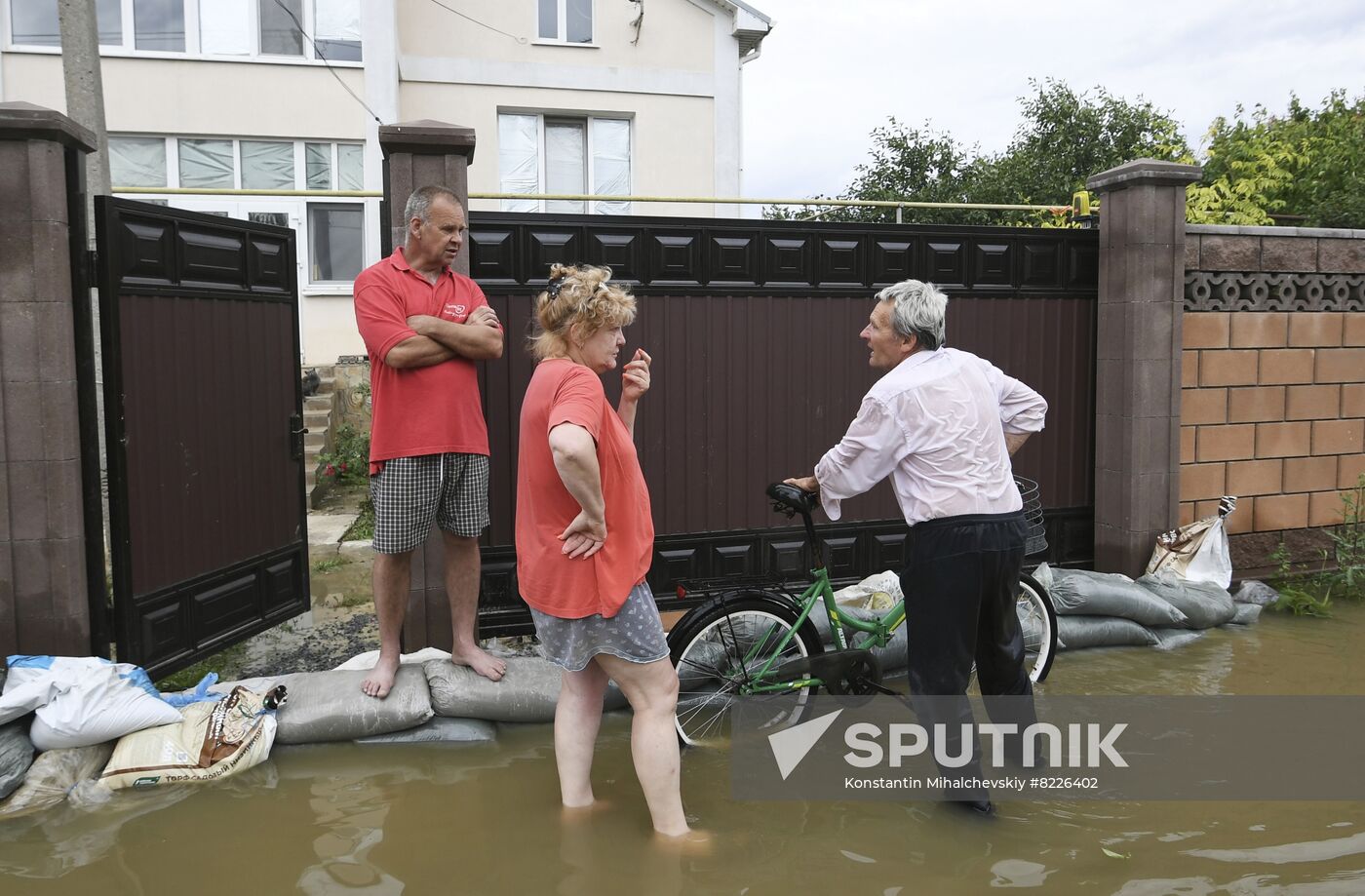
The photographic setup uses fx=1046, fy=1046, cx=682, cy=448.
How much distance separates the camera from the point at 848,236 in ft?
18.1

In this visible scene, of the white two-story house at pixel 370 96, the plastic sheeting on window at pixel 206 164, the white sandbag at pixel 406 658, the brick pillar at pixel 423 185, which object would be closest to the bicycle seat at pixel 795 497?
the white sandbag at pixel 406 658

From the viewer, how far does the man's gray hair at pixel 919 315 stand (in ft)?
11.2

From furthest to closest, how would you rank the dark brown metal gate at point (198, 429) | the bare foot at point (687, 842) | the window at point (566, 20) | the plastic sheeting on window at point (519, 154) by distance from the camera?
the window at point (566, 20) < the plastic sheeting on window at point (519, 154) < the dark brown metal gate at point (198, 429) < the bare foot at point (687, 842)

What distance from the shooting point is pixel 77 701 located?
3572 millimetres

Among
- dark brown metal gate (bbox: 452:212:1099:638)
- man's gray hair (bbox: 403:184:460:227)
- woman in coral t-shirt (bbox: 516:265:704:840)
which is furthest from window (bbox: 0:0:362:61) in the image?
woman in coral t-shirt (bbox: 516:265:704:840)

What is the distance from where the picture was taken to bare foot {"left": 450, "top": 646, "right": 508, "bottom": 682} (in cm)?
417

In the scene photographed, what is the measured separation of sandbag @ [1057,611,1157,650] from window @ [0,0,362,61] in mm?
13033

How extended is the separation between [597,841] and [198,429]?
2.50 metres

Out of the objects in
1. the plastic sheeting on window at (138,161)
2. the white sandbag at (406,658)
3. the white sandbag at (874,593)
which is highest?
the plastic sheeting on window at (138,161)

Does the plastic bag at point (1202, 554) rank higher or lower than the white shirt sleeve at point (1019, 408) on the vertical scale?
lower

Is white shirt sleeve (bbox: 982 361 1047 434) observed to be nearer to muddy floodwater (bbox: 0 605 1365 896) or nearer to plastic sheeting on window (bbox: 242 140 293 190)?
muddy floodwater (bbox: 0 605 1365 896)

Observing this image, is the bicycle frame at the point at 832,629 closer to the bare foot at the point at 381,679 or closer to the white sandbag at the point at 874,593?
the white sandbag at the point at 874,593

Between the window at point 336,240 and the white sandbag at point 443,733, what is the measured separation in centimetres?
1109

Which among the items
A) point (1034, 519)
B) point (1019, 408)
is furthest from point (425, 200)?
point (1034, 519)
